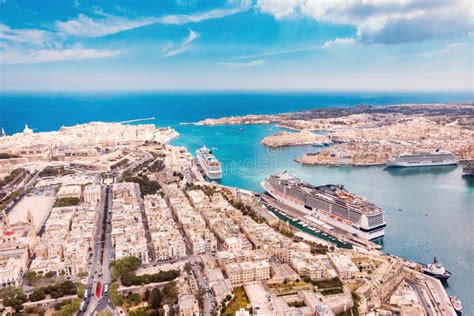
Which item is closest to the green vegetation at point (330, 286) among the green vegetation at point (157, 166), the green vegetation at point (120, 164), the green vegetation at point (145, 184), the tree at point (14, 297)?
the tree at point (14, 297)

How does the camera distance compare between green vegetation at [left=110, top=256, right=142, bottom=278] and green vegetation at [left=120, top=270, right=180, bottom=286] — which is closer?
green vegetation at [left=120, top=270, right=180, bottom=286]


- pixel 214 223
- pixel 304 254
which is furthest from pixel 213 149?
pixel 304 254

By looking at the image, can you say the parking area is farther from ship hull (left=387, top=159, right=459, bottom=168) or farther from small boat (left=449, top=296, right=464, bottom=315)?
ship hull (left=387, top=159, right=459, bottom=168)

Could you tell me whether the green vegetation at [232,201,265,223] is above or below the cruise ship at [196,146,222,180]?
below

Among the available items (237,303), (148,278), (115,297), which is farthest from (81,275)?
(237,303)

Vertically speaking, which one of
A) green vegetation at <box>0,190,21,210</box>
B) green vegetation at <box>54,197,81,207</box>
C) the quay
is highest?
green vegetation at <box>0,190,21,210</box>

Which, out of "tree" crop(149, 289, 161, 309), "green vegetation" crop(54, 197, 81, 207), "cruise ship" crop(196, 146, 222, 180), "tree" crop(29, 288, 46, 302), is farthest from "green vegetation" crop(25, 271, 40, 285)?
"cruise ship" crop(196, 146, 222, 180)

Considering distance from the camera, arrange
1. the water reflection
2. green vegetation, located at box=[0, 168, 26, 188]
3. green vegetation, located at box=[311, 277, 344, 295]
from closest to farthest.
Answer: green vegetation, located at box=[311, 277, 344, 295] → green vegetation, located at box=[0, 168, 26, 188] → the water reflection
